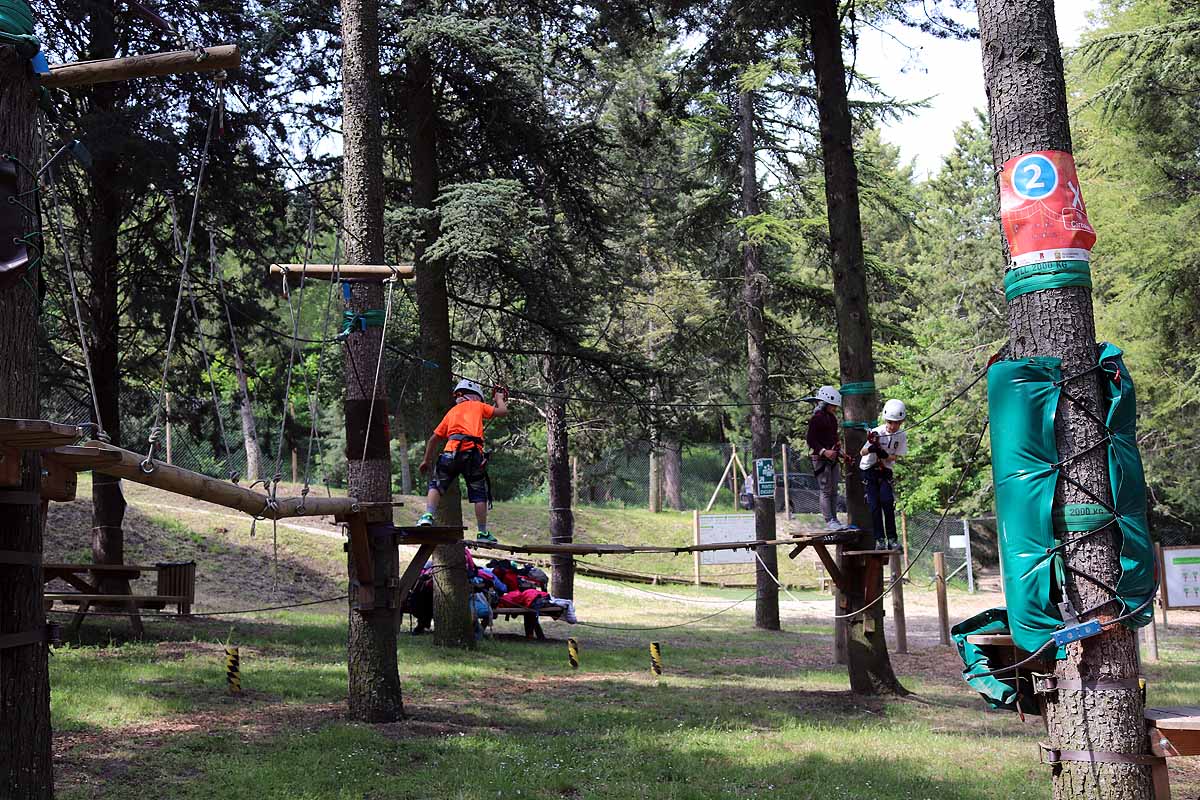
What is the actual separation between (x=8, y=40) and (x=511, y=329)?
1088 centimetres

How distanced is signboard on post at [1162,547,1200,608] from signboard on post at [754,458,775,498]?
6062 millimetres

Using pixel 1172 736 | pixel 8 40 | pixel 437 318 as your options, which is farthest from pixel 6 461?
pixel 437 318

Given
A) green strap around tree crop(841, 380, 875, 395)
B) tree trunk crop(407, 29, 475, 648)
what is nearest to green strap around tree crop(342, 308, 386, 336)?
tree trunk crop(407, 29, 475, 648)

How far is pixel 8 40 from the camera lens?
6.33 metres

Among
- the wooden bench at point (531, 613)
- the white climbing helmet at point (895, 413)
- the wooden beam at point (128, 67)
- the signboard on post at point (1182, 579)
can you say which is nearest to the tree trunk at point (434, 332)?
the wooden bench at point (531, 613)

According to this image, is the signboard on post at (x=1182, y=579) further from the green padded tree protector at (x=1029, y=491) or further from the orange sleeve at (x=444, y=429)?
the green padded tree protector at (x=1029, y=491)

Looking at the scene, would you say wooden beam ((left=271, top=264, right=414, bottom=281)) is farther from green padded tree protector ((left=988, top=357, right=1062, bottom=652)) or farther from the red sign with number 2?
green padded tree protector ((left=988, top=357, right=1062, bottom=652))

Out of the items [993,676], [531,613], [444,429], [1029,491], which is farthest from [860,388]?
[531,613]

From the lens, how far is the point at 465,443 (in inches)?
452

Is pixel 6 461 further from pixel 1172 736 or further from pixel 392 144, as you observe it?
pixel 392 144

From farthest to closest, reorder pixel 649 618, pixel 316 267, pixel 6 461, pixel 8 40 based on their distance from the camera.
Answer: pixel 649 618 → pixel 316 267 → pixel 8 40 → pixel 6 461

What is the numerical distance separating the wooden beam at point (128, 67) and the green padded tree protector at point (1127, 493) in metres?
5.52

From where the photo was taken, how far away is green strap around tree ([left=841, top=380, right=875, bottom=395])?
1165 centimetres

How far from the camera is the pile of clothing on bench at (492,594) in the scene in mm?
16109
